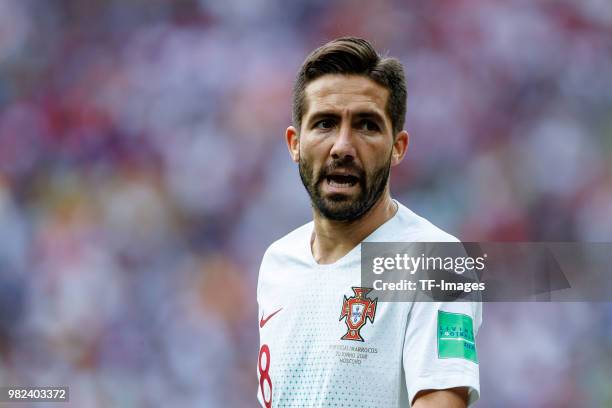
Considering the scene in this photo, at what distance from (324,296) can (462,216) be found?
3183 millimetres

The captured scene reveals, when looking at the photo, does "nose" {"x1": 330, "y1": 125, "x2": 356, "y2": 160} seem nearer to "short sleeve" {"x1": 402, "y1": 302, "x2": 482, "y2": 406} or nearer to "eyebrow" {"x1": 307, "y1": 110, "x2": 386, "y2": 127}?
"eyebrow" {"x1": 307, "y1": 110, "x2": 386, "y2": 127}

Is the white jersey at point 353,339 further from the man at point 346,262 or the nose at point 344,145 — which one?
the nose at point 344,145

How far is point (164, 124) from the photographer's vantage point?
586cm

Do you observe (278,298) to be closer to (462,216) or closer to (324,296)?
(324,296)

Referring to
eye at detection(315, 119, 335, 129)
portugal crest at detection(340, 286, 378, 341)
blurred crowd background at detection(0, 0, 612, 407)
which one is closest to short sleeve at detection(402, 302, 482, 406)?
portugal crest at detection(340, 286, 378, 341)

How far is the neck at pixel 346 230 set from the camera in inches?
96.4

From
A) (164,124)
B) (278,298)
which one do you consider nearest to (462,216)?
(164,124)

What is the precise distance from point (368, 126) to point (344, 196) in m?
0.23

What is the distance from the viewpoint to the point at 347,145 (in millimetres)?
2334

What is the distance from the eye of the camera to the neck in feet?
8.04

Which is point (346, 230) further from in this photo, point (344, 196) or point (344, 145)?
point (344, 145)

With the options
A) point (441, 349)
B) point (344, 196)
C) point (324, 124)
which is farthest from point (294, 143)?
point (441, 349)

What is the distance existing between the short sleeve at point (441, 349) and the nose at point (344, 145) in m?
0.50

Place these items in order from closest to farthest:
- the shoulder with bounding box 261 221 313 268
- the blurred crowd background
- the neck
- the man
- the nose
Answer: the man, the nose, the neck, the shoulder with bounding box 261 221 313 268, the blurred crowd background
